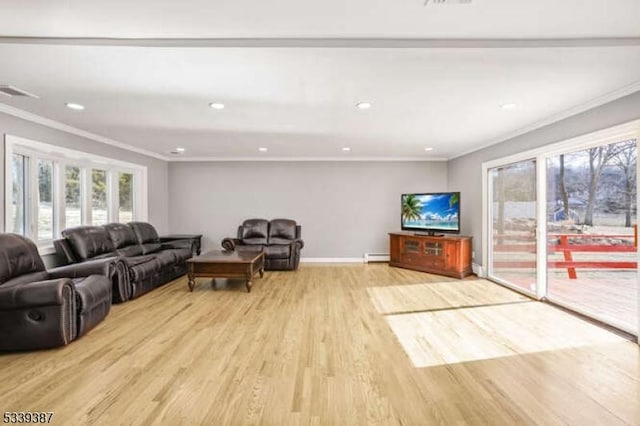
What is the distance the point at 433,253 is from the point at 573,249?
90.5 inches

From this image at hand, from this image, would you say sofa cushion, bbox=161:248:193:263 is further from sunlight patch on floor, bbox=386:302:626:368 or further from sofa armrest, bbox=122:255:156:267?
sunlight patch on floor, bbox=386:302:626:368

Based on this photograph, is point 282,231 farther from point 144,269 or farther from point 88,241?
point 88,241

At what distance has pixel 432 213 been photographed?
20.7 feet

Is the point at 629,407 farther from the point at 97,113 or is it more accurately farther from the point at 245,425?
the point at 97,113

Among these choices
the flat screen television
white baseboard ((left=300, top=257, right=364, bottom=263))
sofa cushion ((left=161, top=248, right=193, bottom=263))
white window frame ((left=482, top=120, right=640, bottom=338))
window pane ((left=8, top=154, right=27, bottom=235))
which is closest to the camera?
white window frame ((left=482, top=120, right=640, bottom=338))

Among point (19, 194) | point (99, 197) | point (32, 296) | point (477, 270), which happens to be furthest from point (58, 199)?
point (477, 270)

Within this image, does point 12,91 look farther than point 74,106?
No

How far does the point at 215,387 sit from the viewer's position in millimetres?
2213

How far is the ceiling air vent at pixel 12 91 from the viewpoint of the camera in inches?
119

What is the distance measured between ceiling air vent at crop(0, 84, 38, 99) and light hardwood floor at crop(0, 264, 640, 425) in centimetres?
242

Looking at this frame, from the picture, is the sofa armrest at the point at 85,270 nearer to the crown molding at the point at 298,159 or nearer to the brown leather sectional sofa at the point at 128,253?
the brown leather sectional sofa at the point at 128,253

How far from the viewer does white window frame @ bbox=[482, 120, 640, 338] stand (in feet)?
10.3

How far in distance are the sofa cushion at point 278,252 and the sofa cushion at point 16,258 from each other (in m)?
3.41

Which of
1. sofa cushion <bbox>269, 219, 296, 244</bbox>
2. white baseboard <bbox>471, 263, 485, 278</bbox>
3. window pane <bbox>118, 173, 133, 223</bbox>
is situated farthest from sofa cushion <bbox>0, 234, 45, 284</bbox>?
white baseboard <bbox>471, 263, 485, 278</bbox>
